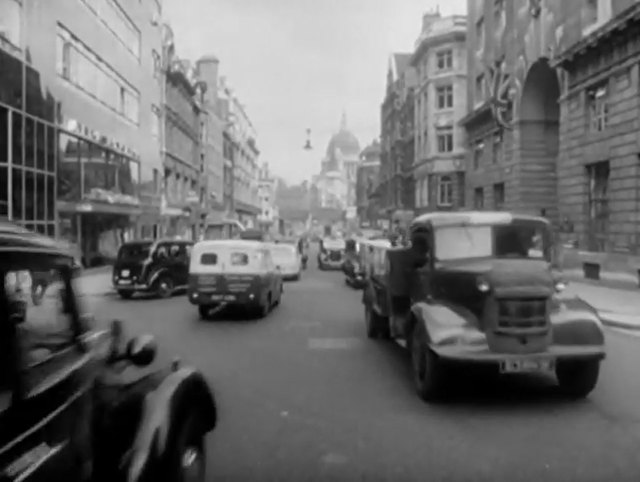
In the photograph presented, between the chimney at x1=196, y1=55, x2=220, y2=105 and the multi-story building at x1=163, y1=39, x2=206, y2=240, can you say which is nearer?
the multi-story building at x1=163, y1=39, x2=206, y2=240

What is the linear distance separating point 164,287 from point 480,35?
2952 centimetres

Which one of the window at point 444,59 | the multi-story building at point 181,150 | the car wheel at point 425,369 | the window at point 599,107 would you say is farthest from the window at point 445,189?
the car wheel at point 425,369

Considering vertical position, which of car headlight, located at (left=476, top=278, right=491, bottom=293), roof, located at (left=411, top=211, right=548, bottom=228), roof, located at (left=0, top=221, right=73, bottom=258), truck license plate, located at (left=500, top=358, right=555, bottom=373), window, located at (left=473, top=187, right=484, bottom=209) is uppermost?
window, located at (left=473, top=187, right=484, bottom=209)

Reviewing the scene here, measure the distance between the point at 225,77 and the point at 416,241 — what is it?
273 ft

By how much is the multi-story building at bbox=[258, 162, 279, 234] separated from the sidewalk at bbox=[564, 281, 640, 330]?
106 m

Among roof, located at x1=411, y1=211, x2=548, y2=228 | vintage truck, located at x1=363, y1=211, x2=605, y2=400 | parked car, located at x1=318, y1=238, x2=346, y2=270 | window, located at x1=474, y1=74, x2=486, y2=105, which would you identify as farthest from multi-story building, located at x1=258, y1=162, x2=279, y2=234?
vintage truck, located at x1=363, y1=211, x2=605, y2=400

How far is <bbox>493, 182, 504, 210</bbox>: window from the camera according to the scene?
4041 centimetres

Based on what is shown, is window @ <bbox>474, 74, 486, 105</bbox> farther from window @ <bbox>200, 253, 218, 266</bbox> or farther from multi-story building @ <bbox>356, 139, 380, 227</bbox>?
multi-story building @ <bbox>356, 139, 380, 227</bbox>

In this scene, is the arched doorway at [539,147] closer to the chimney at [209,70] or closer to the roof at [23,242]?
the roof at [23,242]

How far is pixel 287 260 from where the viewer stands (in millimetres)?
30953

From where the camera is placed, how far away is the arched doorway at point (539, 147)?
35.8 m

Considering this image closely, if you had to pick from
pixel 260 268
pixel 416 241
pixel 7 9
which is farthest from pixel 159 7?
pixel 416 241

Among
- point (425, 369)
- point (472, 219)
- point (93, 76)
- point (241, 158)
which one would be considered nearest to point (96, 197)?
point (93, 76)

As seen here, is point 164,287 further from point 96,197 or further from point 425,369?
point 425,369
